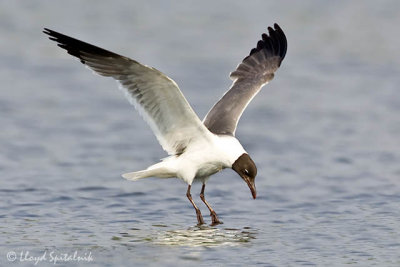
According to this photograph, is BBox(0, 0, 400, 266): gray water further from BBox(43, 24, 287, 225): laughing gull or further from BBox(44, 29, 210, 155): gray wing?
BBox(44, 29, 210, 155): gray wing

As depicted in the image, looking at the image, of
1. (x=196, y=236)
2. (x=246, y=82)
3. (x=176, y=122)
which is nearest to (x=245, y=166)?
(x=176, y=122)

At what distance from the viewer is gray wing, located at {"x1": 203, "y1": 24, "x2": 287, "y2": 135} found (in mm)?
10711

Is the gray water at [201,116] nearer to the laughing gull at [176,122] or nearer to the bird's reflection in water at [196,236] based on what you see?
the bird's reflection in water at [196,236]

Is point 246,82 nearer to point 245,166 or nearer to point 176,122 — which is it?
point 245,166

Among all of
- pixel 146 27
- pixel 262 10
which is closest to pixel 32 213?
pixel 146 27

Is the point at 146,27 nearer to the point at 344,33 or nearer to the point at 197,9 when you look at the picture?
the point at 197,9

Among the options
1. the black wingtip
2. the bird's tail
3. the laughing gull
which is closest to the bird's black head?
the laughing gull

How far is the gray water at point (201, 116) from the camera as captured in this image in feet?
29.9

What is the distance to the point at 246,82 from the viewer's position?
11594 millimetres

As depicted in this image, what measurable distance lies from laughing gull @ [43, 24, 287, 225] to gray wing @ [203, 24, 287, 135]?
1cm

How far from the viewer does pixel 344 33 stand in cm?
1848

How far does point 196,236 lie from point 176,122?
47.2 inches

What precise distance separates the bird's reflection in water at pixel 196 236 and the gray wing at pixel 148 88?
100 cm

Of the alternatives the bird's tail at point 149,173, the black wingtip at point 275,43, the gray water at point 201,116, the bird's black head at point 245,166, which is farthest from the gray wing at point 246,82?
the gray water at point 201,116
